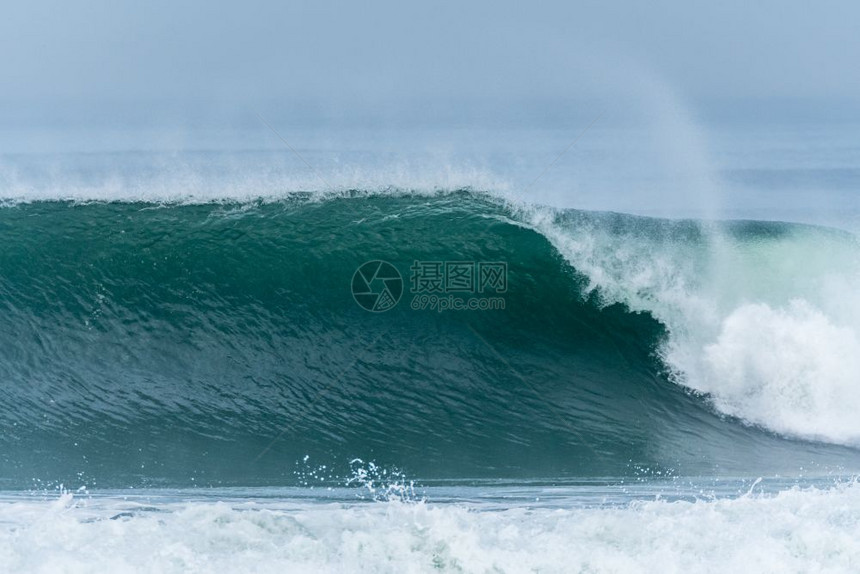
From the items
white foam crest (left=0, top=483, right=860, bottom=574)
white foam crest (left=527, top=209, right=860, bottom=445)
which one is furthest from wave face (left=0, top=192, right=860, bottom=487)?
white foam crest (left=0, top=483, right=860, bottom=574)

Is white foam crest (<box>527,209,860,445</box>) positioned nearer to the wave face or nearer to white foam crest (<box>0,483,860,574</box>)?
the wave face

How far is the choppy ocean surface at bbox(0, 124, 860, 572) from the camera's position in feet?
16.9

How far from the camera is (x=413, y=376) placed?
7293 millimetres

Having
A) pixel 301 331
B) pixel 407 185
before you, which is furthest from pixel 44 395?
pixel 407 185

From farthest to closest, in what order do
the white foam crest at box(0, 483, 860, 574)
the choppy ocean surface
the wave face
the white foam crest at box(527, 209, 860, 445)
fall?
1. the white foam crest at box(527, 209, 860, 445)
2. the wave face
3. the choppy ocean surface
4. the white foam crest at box(0, 483, 860, 574)

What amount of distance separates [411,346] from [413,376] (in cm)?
35

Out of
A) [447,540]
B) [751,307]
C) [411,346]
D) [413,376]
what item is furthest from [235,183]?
[751,307]

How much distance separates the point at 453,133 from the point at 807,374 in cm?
566

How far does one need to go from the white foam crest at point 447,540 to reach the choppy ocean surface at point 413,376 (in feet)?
0.06

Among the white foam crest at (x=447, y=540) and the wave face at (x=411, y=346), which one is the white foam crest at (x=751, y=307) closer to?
the wave face at (x=411, y=346)

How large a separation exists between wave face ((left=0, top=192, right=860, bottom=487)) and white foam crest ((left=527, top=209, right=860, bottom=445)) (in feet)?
0.07

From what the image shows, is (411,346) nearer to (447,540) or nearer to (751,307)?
(447,540)

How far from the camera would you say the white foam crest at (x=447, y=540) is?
16.1ft

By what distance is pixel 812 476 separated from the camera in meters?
6.38
